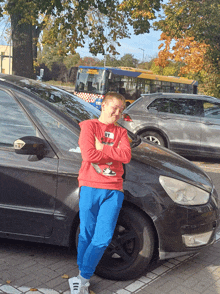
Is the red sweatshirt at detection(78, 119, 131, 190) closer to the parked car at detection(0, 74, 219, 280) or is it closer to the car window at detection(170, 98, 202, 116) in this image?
the parked car at detection(0, 74, 219, 280)

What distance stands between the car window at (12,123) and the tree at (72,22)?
9346 mm

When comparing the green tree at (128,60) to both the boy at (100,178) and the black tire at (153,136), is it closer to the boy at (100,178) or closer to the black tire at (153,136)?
the black tire at (153,136)

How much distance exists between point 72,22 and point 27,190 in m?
12.3

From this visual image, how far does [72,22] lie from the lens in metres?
14.7

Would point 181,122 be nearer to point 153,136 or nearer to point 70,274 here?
point 153,136

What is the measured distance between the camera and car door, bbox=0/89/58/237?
337cm

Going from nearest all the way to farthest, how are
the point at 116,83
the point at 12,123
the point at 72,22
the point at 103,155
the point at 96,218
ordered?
the point at 103,155 → the point at 96,218 → the point at 12,123 → the point at 72,22 → the point at 116,83

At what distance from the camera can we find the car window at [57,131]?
11.2 ft

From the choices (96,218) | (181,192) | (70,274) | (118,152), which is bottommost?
(70,274)

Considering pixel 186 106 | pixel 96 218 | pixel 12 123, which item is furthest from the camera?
pixel 186 106

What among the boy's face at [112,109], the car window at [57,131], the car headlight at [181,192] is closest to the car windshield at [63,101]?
the car window at [57,131]

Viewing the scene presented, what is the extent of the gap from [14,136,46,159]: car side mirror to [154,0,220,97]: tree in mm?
17554

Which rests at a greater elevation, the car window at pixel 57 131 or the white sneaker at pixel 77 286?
the car window at pixel 57 131

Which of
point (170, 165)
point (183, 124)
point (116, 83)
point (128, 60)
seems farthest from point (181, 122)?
point (128, 60)
